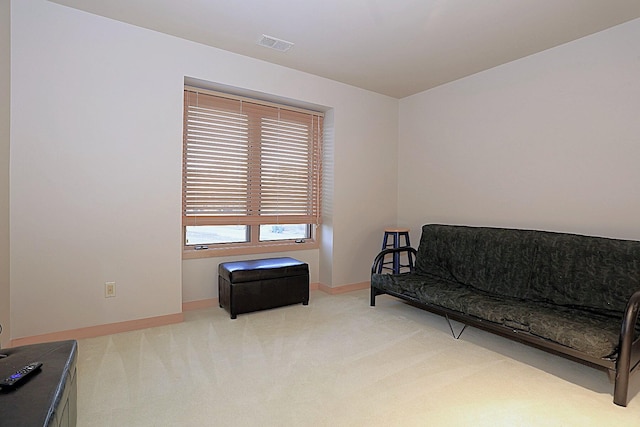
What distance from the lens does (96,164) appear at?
9.12 ft

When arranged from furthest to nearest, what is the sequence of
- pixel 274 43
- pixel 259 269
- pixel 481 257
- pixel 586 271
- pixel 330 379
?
pixel 259 269 < pixel 481 257 < pixel 274 43 < pixel 586 271 < pixel 330 379

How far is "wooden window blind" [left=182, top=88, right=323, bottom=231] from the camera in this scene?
345 centimetres

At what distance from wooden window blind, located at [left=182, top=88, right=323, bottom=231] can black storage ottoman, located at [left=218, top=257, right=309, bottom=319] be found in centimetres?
55

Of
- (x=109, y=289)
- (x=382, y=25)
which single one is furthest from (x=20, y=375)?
(x=382, y=25)

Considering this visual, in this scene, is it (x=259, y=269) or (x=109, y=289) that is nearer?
(x=109, y=289)

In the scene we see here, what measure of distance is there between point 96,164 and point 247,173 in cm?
144

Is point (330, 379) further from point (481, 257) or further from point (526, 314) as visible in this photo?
point (481, 257)

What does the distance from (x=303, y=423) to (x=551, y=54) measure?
3.66m

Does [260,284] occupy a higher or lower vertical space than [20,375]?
lower

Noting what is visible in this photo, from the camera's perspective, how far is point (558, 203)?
3.13 m

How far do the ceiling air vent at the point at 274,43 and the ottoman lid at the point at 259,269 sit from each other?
2131 mm

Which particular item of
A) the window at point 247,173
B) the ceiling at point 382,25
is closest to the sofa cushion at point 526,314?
the window at point 247,173

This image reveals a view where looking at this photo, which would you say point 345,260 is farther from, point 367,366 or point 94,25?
point 94,25

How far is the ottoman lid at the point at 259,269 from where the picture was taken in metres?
3.30
